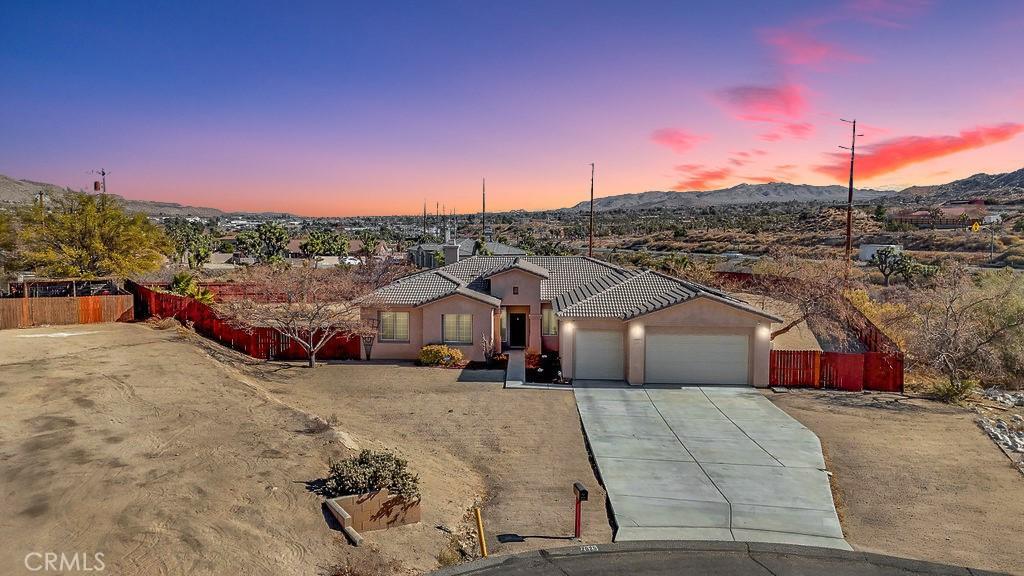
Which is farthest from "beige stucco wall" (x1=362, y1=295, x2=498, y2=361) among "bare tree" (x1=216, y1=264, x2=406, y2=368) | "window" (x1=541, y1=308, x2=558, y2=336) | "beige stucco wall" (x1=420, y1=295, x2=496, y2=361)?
"window" (x1=541, y1=308, x2=558, y2=336)

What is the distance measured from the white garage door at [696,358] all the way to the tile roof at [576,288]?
4.28ft

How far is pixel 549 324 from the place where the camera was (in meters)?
27.0

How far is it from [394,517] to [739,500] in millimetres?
6791

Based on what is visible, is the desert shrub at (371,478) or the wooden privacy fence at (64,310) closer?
the desert shrub at (371,478)

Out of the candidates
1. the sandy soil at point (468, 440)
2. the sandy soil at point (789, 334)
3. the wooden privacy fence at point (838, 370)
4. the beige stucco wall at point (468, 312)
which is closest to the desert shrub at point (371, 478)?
the sandy soil at point (468, 440)

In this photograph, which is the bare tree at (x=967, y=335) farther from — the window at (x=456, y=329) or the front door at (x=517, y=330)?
the window at (x=456, y=329)

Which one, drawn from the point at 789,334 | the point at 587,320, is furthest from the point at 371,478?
the point at 789,334

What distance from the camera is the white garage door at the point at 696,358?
846 inches

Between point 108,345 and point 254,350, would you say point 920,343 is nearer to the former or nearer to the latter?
point 254,350

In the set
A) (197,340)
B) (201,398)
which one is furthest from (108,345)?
(201,398)

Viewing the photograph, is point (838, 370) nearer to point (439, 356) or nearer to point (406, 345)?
point (439, 356)

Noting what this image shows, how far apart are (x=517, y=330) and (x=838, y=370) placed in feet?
41.3

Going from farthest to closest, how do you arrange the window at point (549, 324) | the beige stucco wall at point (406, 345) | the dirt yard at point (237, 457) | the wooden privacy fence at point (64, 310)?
the wooden privacy fence at point (64, 310) < the window at point (549, 324) < the beige stucco wall at point (406, 345) < the dirt yard at point (237, 457)

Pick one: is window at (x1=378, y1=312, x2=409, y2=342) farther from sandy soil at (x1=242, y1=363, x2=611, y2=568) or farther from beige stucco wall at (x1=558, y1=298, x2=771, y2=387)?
beige stucco wall at (x1=558, y1=298, x2=771, y2=387)
